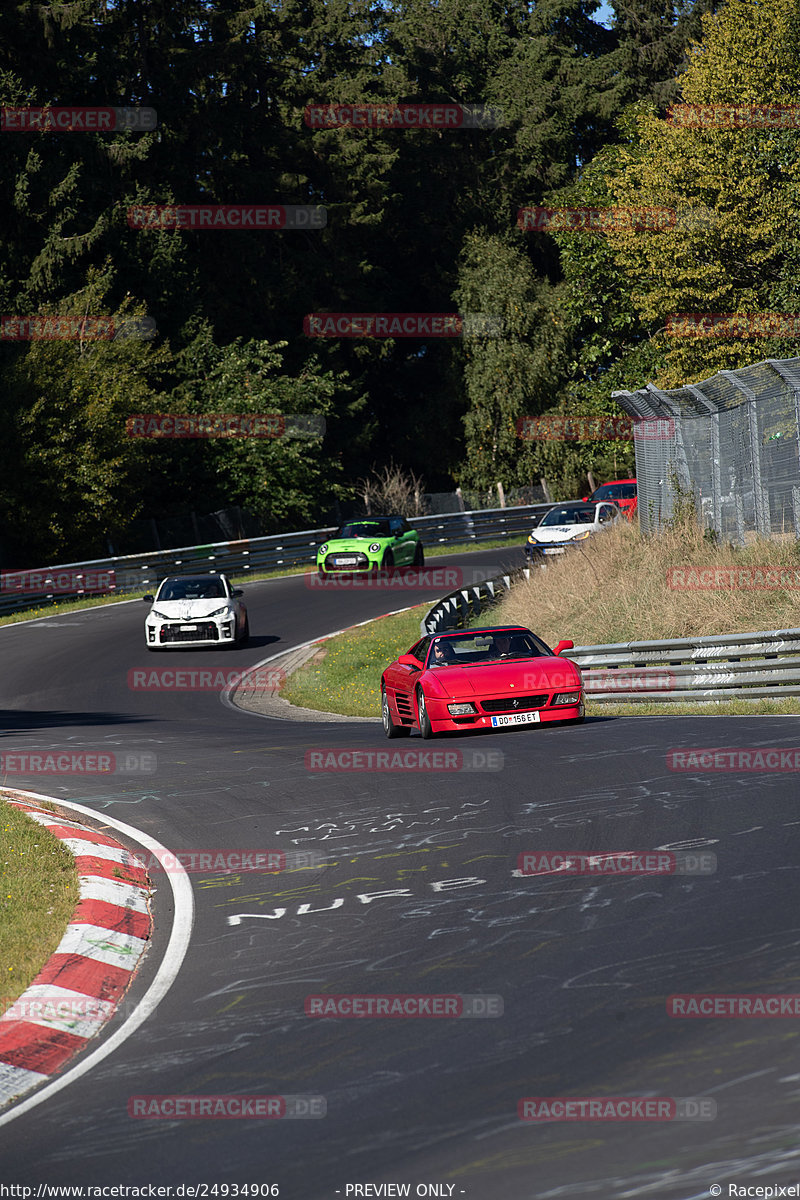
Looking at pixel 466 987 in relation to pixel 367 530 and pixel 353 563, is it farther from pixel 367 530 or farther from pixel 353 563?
pixel 367 530

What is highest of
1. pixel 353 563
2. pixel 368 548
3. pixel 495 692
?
pixel 368 548

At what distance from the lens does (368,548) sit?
1449 inches

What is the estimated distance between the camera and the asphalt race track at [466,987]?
470cm

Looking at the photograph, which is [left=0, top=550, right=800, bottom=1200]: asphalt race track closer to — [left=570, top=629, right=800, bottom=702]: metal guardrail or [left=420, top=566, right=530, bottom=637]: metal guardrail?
[left=570, top=629, right=800, bottom=702]: metal guardrail

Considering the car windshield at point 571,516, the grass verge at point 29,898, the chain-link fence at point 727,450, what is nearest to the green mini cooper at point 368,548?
the car windshield at point 571,516

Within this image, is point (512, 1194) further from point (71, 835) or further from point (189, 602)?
point (189, 602)

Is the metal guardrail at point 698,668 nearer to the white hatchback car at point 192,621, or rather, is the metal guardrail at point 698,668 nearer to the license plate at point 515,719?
the license plate at point 515,719

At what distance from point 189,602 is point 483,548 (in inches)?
780

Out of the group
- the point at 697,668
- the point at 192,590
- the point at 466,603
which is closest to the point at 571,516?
the point at 466,603

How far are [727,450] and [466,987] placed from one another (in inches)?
690

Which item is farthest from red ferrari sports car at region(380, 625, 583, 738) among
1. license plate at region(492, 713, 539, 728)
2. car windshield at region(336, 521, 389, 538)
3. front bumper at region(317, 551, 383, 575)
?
car windshield at region(336, 521, 389, 538)

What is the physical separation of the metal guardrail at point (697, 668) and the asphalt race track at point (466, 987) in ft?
15.8

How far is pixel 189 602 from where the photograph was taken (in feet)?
93.6

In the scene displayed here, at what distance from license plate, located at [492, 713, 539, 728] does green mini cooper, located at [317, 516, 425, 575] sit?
69.5 feet
